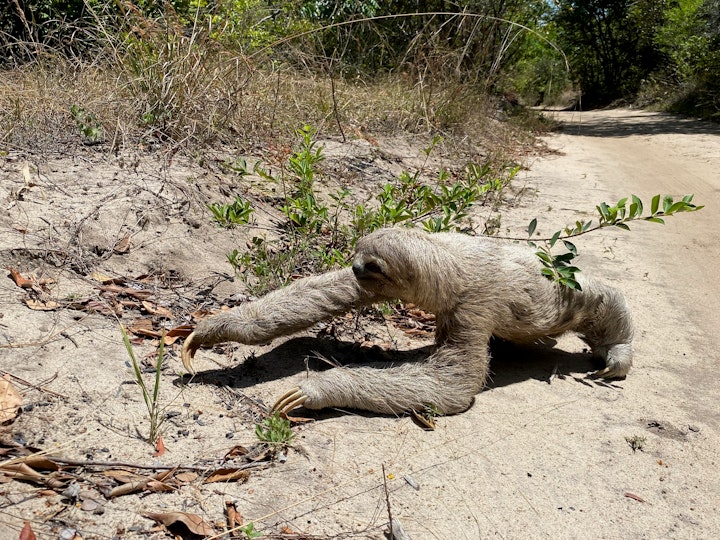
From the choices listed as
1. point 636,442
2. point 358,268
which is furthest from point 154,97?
point 636,442

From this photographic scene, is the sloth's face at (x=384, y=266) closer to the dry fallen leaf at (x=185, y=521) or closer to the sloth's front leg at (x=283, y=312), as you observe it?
the sloth's front leg at (x=283, y=312)

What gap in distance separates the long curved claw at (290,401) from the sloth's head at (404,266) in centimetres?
84

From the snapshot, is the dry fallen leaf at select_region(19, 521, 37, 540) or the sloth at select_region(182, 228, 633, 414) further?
the sloth at select_region(182, 228, 633, 414)

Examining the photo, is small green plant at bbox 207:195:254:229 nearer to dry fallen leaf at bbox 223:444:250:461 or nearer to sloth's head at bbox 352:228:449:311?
sloth's head at bbox 352:228:449:311

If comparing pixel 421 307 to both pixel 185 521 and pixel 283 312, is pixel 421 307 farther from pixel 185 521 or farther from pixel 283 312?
pixel 185 521

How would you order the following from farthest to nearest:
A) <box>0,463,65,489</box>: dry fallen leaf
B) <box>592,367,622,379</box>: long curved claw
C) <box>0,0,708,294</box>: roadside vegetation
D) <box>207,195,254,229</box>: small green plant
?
<box>0,0,708,294</box>: roadside vegetation < <box>207,195,254,229</box>: small green plant < <box>592,367,622,379</box>: long curved claw < <box>0,463,65,489</box>: dry fallen leaf

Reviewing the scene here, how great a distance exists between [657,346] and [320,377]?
2.97 metres

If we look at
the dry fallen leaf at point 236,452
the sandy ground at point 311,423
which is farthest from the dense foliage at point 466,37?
the dry fallen leaf at point 236,452

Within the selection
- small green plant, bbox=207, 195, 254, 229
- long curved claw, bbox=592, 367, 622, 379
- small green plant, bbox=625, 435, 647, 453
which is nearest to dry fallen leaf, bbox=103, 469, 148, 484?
small green plant, bbox=625, 435, 647, 453

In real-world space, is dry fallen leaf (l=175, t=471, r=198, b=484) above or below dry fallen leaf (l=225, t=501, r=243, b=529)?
above

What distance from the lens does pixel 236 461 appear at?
3.18 metres

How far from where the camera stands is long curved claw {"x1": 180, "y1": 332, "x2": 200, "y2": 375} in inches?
154

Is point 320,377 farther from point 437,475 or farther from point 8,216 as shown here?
point 8,216

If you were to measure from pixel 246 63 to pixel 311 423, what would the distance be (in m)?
4.56
